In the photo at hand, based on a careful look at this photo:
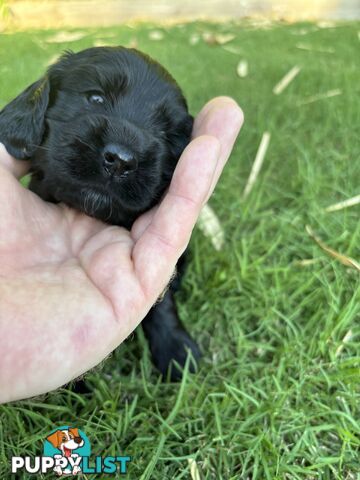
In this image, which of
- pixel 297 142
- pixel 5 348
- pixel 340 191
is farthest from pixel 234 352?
pixel 297 142

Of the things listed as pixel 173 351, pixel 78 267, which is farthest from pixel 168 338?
pixel 78 267

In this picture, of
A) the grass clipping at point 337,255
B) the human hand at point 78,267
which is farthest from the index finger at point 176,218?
the grass clipping at point 337,255

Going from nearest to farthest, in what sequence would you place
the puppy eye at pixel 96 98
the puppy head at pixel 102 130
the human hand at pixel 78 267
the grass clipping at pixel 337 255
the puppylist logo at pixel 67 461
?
the human hand at pixel 78 267
the puppylist logo at pixel 67 461
the puppy head at pixel 102 130
the puppy eye at pixel 96 98
the grass clipping at pixel 337 255

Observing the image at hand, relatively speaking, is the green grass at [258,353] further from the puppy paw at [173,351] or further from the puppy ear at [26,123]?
the puppy ear at [26,123]

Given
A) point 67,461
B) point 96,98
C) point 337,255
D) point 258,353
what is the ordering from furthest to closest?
point 337,255 → point 258,353 → point 96,98 → point 67,461

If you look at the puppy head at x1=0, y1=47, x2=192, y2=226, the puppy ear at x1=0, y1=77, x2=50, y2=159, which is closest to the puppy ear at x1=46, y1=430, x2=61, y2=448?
the puppy head at x1=0, y1=47, x2=192, y2=226

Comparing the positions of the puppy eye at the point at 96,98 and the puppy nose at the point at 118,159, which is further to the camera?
the puppy eye at the point at 96,98

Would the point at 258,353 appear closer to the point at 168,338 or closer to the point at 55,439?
the point at 168,338
